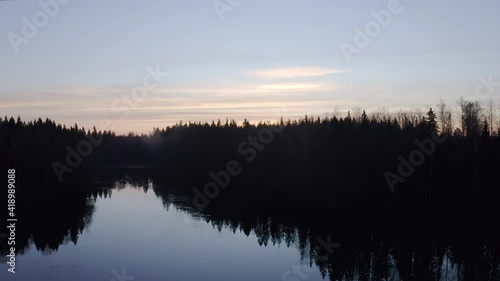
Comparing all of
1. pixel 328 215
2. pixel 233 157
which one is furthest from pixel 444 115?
pixel 328 215

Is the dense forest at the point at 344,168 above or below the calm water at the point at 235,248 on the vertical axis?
above

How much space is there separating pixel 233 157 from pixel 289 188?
156 feet

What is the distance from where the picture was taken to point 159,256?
47.1m

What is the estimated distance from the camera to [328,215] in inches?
2817

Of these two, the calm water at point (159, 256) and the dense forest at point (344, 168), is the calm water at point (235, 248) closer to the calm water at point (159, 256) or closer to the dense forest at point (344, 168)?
the calm water at point (159, 256)

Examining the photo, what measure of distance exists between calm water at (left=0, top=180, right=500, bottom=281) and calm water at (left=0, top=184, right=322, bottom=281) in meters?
0.10

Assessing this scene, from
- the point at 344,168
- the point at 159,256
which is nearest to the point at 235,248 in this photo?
the point at 159,256

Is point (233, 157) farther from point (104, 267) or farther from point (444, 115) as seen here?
point (104, 267)

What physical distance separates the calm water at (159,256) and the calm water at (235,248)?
0.10 metres

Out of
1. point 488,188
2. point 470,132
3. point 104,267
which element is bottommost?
point 104,267

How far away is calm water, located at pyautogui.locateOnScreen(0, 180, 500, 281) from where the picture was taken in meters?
41.2

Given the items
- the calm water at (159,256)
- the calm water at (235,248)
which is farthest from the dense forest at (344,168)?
the calm water at (159,256)

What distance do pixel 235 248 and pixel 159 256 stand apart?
30.6ft

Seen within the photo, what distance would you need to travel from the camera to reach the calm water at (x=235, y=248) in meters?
41.2
